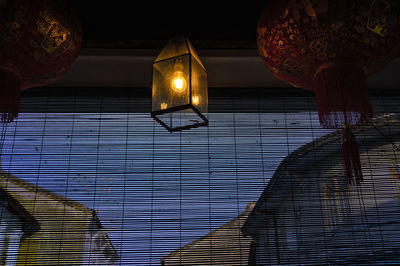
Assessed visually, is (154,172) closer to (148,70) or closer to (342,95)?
(148,70)

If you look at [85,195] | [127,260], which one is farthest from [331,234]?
[85,195]

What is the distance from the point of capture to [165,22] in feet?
6.41

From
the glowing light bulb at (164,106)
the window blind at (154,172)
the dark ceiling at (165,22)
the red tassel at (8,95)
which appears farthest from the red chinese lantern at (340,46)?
the window blind at (154,172)

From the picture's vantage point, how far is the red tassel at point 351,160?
1.20 metres

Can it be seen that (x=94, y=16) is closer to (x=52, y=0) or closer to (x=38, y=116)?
(x=52, y=0)

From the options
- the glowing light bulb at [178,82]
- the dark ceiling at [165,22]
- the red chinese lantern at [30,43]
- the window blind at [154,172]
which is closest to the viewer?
the red chinese lantern at [30,43]

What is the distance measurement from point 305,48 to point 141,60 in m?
1.43

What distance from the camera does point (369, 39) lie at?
3.87 feet

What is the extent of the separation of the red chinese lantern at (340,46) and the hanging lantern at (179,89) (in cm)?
32

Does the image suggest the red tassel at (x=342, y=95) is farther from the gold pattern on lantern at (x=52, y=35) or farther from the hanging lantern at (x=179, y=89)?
the gold pattern on lantern at (x=52, y=35)

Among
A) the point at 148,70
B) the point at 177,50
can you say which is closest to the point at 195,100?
the point at 177,50

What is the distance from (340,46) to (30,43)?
107cm

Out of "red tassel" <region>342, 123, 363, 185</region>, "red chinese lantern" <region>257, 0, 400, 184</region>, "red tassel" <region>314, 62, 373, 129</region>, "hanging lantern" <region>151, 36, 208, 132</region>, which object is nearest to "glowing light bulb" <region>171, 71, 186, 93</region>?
"hanging lantern" <region>151, 36, 208, 132</region>

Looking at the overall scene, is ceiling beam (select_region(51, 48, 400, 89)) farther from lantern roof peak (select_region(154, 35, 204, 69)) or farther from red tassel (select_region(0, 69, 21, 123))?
red tassel (select_region(0, 69, 21, 123))
